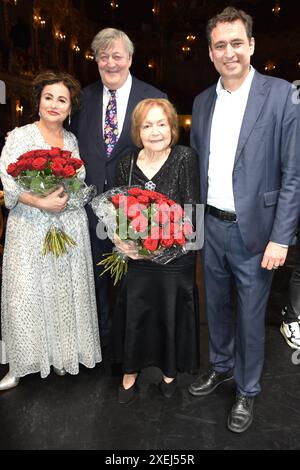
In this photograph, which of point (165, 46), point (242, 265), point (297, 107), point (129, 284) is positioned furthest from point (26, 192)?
point (165, 46)

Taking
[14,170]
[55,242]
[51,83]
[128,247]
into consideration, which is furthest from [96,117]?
[128,247]

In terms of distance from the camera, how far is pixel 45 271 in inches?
87.0

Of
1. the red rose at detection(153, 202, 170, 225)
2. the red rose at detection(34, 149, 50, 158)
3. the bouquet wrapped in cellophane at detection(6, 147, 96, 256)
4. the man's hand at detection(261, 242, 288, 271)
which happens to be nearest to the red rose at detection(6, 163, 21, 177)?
the bouquet wrapped in cellophane at detection(6, 147, 96, 256)

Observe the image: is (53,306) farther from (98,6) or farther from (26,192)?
(98,6)

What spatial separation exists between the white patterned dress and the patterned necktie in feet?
0.62

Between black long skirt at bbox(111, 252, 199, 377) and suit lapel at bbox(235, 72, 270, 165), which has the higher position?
suit lapel at bbox(235, 72, 270, 165)

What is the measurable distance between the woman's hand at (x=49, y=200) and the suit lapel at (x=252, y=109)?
89 centimetres

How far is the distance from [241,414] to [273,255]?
2.75ft

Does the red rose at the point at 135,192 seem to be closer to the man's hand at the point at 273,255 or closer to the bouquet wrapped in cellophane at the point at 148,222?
the bouquet wrapped in cellophane at the point at 148,222

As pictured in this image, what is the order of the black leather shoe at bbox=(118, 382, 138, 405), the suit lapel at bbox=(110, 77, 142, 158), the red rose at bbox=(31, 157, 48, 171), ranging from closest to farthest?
1. the red rose at bbox=(31, 157, 48, 171)
2. the black leather shoe at bbox=(118, 382, 138, 405)
3. the suit lapel at bbox=(110, 77, 142, 158)

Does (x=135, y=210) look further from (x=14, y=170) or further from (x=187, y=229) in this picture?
(x=14, y=170)

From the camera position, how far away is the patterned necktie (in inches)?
93.3

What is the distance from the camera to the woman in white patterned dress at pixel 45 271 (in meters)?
2.13

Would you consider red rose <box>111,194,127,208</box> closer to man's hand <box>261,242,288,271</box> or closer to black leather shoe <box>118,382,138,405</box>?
man's hand <box>261,242,288,271</box>
